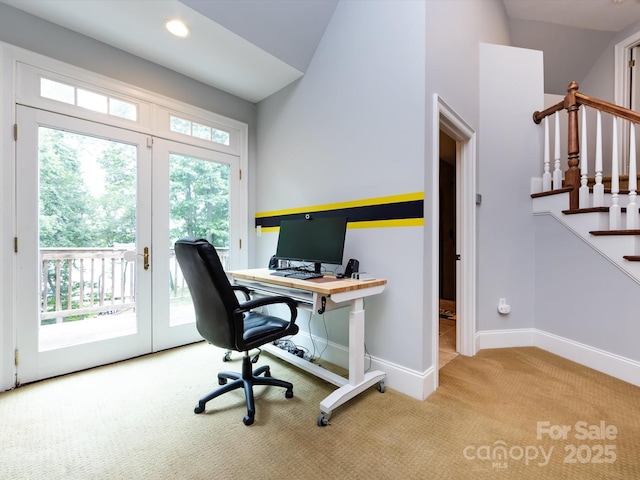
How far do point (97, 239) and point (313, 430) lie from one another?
2284mm

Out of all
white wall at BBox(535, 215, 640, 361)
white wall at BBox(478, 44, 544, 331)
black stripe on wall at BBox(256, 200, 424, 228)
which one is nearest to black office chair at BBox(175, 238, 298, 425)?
black stripe on wall at BBox(256, 200, 424, 228)

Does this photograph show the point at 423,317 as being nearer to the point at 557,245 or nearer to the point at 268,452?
the point at 268,452

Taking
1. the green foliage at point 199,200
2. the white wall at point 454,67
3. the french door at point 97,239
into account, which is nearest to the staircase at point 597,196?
the white wall at point 454,67

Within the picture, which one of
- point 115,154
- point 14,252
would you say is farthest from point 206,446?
point 115,154

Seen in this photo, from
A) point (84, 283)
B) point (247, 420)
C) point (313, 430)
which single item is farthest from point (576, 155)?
point (84, 283)

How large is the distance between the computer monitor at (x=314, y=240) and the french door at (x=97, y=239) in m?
1.10

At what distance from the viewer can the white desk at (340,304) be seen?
1635 mm

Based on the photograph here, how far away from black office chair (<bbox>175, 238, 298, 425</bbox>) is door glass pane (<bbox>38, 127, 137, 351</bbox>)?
3.86ft

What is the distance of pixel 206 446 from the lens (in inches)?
56.2

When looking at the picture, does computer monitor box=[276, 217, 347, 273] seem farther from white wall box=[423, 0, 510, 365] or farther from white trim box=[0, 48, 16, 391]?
white trim box=[0, 48, 16, 391]

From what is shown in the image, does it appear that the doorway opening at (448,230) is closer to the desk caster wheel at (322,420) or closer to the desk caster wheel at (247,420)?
the desk caster wheel at (322,420)

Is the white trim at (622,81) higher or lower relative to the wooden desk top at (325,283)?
higher

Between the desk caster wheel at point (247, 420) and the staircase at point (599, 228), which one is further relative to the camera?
the staircase at point (599, 228)

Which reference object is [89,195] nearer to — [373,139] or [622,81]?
[373,139]
